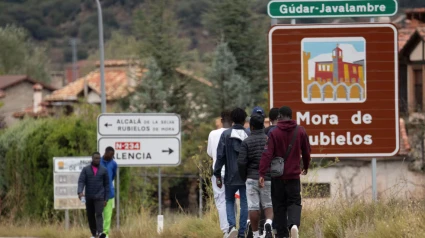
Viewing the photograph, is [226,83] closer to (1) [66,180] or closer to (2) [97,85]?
(2) [97,85]

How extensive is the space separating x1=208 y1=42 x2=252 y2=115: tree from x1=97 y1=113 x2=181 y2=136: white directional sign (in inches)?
1265

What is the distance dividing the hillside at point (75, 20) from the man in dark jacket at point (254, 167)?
12815 cm

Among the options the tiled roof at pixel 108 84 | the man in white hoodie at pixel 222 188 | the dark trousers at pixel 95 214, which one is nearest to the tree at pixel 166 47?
the tiled roof at pixel 108 84

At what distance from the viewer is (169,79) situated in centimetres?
5772

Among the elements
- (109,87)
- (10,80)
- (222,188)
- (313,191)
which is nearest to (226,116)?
(222,188)

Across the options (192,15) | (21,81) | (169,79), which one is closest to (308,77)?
(169,79)

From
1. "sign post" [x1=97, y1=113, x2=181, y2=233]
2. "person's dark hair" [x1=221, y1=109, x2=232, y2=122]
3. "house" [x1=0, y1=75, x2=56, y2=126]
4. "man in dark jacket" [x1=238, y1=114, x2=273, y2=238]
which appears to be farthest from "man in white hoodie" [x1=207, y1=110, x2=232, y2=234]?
"house" [x1=0, y1=75, x2=56, y2=126]

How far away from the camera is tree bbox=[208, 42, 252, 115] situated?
53.1 meters

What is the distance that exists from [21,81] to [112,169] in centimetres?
6238

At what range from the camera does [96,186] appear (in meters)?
17.6

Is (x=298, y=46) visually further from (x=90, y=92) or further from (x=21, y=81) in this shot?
(x=21, y=81)

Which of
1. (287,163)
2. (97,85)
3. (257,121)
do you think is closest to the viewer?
(287,163)

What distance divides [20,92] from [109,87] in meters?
12.5

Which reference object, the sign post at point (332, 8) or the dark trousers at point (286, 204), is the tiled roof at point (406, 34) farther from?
the dark trousers at point (286, 204)
